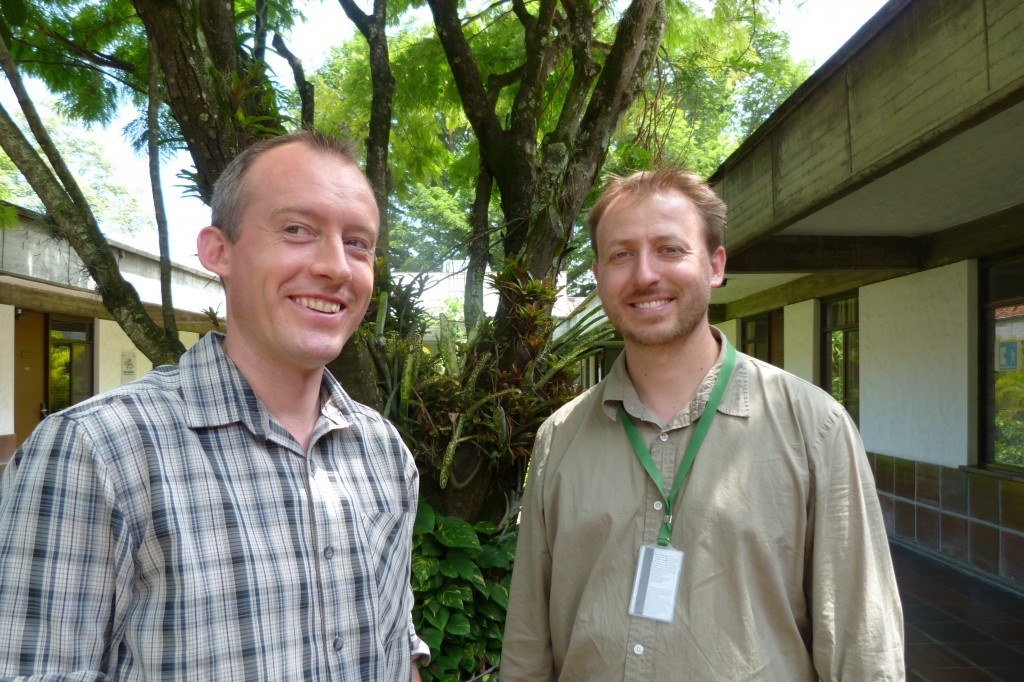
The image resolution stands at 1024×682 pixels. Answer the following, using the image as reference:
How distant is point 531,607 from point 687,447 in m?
0.57

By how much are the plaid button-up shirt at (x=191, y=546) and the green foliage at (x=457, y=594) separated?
5.06 feet

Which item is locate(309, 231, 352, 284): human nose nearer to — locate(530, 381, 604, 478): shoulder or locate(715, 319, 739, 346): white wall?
locate(530, 381, 604, 478): shoulder

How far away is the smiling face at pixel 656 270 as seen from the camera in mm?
1815

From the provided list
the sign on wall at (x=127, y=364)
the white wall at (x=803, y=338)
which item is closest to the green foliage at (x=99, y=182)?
the sign on wall at (x=127, y=364)

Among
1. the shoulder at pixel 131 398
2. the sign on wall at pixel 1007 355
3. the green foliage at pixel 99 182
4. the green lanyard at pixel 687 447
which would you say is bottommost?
the green lanyard at pixel 687 447

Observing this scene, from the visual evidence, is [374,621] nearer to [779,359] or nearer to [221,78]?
[221,78]

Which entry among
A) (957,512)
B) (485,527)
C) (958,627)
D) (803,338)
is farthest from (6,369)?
(957,512)

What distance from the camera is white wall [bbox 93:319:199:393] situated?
46.2 feet

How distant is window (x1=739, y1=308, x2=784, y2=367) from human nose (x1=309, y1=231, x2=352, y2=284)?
10384 mm

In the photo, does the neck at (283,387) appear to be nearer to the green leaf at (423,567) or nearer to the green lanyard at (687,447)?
the green lanyard at (687,447)

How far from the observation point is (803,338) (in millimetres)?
9914

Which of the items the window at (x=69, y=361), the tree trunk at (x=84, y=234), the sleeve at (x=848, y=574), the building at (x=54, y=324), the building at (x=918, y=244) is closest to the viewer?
the sleeve at (x=848, y=574)

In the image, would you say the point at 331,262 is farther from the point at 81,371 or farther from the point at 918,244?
the point at 81,371

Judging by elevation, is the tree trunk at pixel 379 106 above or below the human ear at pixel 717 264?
above
